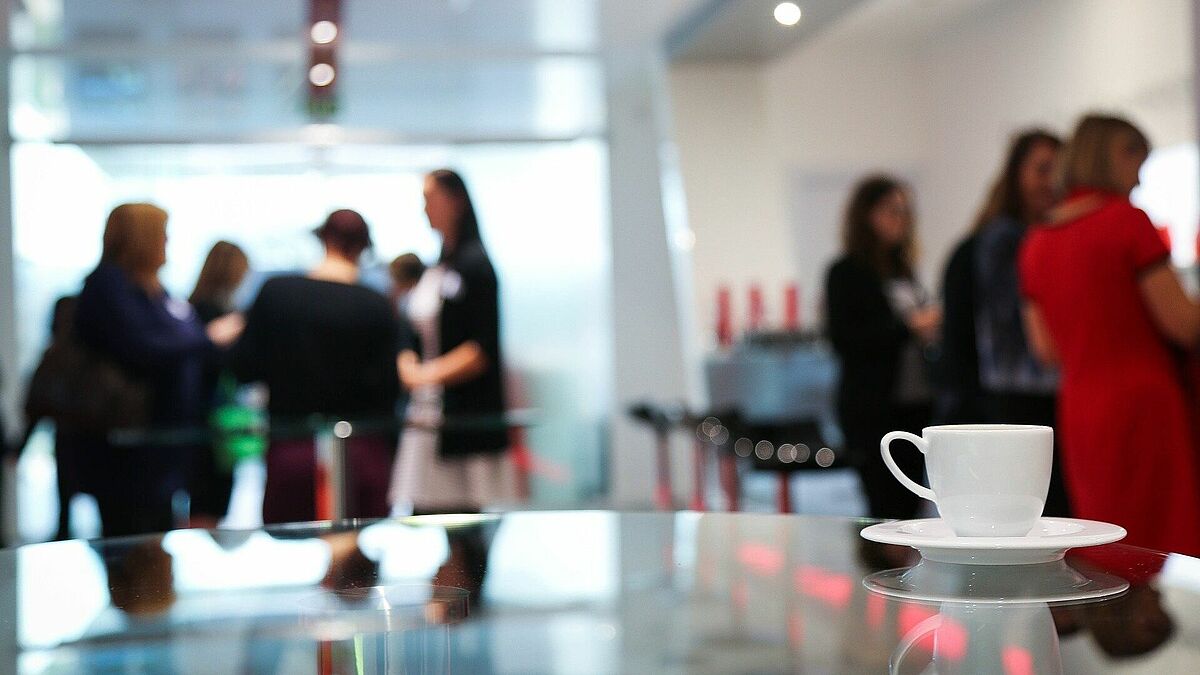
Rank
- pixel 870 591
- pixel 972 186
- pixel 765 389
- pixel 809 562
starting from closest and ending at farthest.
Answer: pixel 870 591 → pixel 809 562 → pixel 765 389 → pixel 972 186

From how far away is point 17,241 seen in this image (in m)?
7.75

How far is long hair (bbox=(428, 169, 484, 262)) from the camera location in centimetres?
342

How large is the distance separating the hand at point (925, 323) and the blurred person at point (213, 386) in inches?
94.6

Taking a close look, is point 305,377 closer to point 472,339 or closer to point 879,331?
point 472,339

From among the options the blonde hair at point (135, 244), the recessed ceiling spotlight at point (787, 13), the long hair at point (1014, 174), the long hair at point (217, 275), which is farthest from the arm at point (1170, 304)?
the long hair at point (217, 275)

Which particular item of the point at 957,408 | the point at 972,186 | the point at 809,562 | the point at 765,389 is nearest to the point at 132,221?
the point at 957,408

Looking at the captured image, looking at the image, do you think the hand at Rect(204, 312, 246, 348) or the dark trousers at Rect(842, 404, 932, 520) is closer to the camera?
the dark trousers at Rect(842, 404, 932, 520)

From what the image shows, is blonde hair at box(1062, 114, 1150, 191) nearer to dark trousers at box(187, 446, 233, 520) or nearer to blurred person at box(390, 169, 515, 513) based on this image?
blurred person at box(390, 169, 515, 513)

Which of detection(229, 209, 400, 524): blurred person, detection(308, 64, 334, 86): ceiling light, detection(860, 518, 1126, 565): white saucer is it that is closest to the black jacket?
detection(229, 209, 400, 524): blurred person

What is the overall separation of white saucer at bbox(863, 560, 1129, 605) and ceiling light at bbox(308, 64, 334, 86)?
21.5 feet

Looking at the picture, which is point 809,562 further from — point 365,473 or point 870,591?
point 365,473

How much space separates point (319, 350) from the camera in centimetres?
334

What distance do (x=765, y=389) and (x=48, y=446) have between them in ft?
13.8

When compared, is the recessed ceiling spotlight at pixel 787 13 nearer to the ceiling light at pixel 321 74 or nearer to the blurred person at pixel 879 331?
the blurred person at pixel 879 331
